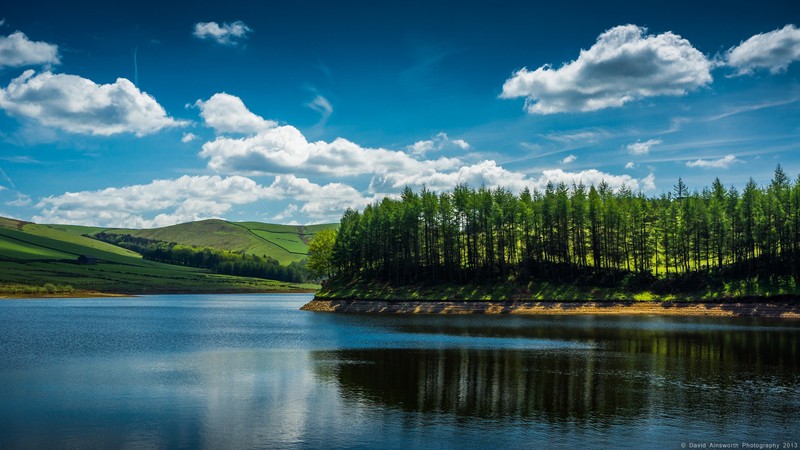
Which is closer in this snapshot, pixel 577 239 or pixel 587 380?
pixel 587 380

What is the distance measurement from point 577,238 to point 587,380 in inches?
3785

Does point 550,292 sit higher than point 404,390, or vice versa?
point 550,292

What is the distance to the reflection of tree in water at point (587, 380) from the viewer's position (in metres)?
35.5

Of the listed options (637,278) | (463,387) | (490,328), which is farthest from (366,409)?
(637,278)

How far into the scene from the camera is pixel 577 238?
135500 millimetres

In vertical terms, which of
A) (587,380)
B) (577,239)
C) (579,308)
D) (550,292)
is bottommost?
(587,380)

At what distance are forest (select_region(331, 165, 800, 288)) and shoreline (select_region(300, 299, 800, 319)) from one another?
12.1m

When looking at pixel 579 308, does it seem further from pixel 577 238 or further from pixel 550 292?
pixel 577 238

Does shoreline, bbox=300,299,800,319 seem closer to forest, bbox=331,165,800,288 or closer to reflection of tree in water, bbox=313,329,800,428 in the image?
forest, bbox=331,165,800,288

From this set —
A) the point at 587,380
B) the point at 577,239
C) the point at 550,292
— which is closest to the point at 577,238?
the point at 577,239

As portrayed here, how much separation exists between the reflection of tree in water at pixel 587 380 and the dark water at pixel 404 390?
0.17m

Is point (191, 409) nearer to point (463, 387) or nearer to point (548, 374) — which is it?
point (463, 387)

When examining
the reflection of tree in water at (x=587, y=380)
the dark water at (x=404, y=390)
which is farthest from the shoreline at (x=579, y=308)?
the reflection of tree in water at (x=587, y=380)

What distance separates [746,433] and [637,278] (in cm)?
10263
